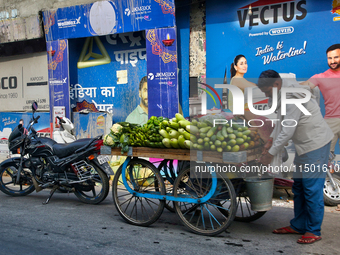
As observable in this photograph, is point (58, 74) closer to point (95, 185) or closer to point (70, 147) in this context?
point (70, 147)

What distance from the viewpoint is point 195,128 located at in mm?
4117

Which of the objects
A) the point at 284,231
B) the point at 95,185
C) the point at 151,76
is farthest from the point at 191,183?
the point at 151,76

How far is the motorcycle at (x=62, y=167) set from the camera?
5605mm

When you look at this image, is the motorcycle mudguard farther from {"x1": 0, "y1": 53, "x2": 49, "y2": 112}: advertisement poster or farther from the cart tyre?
{"x1": 0, "y1": 53, "x2": 49, "y2": 112}: advertisement poster

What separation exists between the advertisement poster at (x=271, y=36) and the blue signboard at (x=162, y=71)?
830 millimetres

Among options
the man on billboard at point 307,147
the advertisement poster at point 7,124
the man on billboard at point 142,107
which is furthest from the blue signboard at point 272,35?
the advertisement poster at point 7,124

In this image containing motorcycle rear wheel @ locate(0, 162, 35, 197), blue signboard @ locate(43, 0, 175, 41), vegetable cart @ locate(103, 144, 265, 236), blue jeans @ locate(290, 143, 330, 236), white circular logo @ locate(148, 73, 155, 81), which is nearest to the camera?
blue jeans @ locate(290, 143, 330, 236)

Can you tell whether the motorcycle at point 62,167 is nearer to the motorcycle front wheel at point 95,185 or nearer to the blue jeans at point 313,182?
the motorcycle front wheel at point 95,185

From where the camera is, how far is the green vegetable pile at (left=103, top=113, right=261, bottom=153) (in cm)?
387

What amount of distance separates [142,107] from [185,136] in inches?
191

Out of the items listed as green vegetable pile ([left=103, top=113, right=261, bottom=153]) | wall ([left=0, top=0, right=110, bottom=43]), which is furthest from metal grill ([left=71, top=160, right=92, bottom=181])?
wall ([left=0, top=0, right=110, bottom=43])

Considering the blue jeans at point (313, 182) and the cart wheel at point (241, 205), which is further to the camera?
the cart wheel at point (241, 205)

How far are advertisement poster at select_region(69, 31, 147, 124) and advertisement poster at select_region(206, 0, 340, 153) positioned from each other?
2050mm

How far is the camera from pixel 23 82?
35.3 feet
